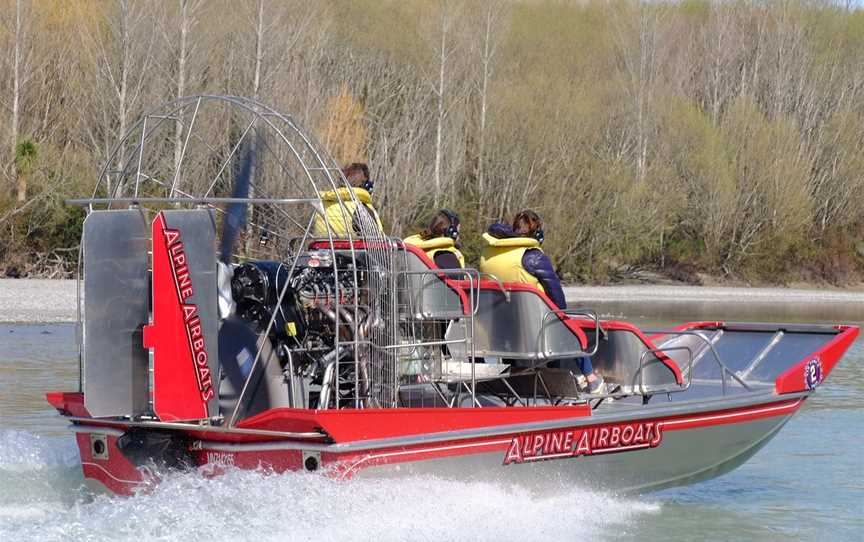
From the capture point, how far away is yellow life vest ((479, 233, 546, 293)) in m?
8.62

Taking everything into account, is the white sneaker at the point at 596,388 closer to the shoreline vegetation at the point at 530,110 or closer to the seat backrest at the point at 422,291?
the seat backrest at the point at 422,291

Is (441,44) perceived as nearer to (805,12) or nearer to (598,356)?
(805,12)

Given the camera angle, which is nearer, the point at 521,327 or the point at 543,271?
the point at 521,327

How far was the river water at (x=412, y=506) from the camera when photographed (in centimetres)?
676

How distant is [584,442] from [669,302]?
2878cm

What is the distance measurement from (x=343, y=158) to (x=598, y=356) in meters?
26.1

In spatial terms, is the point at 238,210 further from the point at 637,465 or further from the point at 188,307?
the point at 637,465

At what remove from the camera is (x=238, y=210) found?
758 centimetres

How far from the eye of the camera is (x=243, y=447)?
723 cm

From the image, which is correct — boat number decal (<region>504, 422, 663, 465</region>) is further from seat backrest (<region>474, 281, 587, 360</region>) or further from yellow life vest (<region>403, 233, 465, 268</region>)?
yellow life vest (<region>403, 233, 465, 268</region>)

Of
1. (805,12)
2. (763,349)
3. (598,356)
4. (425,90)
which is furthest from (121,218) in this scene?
(805,12)

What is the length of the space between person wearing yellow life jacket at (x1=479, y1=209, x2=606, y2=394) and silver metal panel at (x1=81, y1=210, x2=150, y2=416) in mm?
2494

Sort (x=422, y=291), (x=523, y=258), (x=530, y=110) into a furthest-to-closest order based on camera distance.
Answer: (x=530, y=110), (x=523, y=258), (x=422, y=291)

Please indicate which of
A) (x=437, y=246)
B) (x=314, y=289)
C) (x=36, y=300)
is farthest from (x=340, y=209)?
(x=36, y=300)
